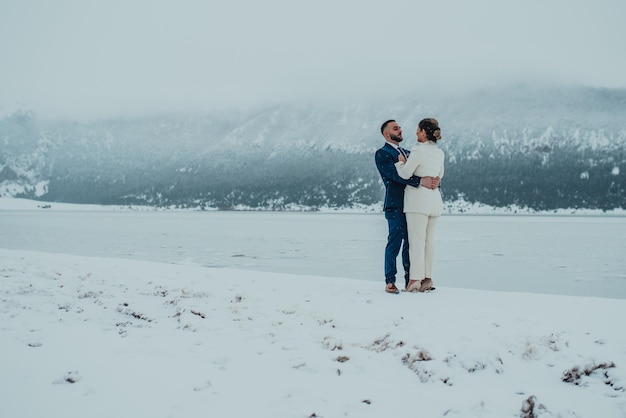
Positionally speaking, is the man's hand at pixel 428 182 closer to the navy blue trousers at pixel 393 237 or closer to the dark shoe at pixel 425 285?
the navy blue trousers at pixel 393 237

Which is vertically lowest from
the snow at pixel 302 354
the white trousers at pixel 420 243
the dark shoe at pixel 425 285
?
the dark shoe at pixel 425 285

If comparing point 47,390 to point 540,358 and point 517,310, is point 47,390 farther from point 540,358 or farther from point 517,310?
point 517,310

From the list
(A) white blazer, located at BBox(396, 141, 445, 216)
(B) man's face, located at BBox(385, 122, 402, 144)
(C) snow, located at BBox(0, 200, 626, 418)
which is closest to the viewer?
(C) snow, located at BBox(0, 200, 626, 418)

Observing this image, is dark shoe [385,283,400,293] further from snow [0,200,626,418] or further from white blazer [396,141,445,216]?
white blazer [396,141,445,216]

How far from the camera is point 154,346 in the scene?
397 centimetres

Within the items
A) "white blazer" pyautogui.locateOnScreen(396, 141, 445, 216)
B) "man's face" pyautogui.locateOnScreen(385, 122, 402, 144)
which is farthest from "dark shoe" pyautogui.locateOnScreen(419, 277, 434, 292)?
"man's face" pyautogui.locateOnScreen(385, 122, 402, 144)

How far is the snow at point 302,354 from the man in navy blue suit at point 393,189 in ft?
2.03

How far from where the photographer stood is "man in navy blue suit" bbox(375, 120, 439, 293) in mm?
6754

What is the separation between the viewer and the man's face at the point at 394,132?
6969 millimetres

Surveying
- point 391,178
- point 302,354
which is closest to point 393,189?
point 391,178

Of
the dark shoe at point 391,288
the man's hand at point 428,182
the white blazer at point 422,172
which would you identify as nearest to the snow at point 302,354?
the dark shoe at point 391,288

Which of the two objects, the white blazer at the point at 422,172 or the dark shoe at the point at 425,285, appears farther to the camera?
the dark shoe at the point at 425,285

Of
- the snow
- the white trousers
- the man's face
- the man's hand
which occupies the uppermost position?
the man's face

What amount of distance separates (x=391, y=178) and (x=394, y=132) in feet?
2.43
